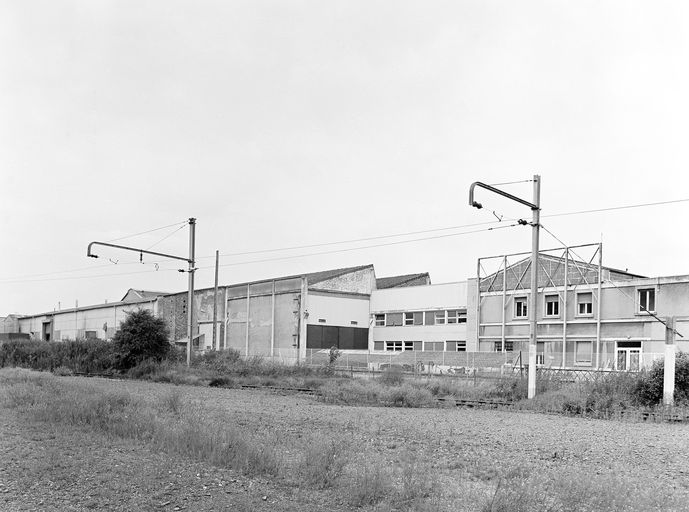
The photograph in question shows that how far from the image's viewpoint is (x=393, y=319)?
5672 centimetres

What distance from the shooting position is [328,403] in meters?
21.9

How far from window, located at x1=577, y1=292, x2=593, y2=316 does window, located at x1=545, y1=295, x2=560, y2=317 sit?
1617 mm

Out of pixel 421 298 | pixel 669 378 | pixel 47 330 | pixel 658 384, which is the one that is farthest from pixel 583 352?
pixel 47 330

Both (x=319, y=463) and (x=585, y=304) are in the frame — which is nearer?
(x=319, y=463)

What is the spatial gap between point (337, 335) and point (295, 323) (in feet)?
13.5

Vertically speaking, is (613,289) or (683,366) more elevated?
(613,289)

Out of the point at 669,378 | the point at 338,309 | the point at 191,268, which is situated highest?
the point at 191,268

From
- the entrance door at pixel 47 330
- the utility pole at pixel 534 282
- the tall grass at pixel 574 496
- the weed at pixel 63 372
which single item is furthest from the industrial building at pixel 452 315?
the tall grass at pixel 574 496

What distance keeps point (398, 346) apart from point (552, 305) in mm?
15421

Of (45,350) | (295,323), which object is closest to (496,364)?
(295,323)

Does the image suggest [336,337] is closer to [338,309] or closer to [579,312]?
[338,309]

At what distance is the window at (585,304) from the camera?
4256 cm

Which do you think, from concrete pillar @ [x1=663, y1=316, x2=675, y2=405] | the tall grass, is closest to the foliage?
concrete pillar @ [x1=663, y1=316, x2=675, y2=405]

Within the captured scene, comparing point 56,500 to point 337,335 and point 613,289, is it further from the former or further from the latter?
point 337,335
